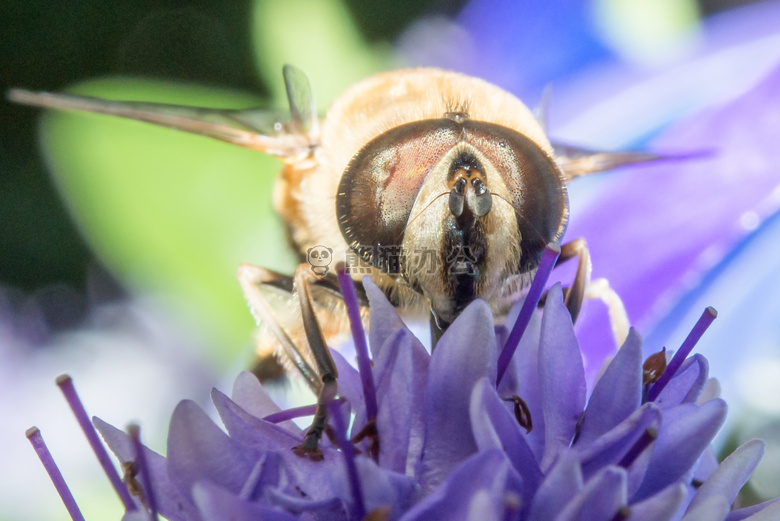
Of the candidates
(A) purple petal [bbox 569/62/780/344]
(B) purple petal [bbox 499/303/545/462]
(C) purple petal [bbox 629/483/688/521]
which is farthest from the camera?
(A) purple petal [bbox 569/62/780/344]

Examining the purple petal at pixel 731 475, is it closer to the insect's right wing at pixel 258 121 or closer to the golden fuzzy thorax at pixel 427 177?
the golden fuzzy thorax at pixel 427 177

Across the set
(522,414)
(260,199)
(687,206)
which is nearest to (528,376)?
(522,414)

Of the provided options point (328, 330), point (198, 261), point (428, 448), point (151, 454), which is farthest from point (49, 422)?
point (428, 448)

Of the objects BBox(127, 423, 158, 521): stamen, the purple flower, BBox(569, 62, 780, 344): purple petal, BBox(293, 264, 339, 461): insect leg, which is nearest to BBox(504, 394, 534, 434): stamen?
the purple flower

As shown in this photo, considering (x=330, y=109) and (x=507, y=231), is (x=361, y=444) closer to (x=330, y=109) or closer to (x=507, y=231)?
(x=507, y=231)

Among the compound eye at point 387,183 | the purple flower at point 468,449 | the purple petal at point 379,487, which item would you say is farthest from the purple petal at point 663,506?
the compound eye at point 387,183

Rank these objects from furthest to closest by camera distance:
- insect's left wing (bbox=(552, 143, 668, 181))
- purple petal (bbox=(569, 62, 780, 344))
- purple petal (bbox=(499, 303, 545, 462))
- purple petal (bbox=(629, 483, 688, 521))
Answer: purple petal (bbox=(569, 62, 780, 344)) → insect's left wing (bbox=(552, 143, 668, 181)) → purple petal (bbox=(499, 303, 545, 462)) → purple petal (bbox=(629, 483, 688, 521))

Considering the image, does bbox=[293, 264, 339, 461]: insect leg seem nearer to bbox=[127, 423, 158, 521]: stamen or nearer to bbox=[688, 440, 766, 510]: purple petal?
bbox=[127, 423, 158, 521]: stamen
